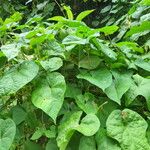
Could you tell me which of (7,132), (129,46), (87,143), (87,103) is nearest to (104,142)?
(87,143)

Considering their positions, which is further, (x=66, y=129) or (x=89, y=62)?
(x=89, y=62)

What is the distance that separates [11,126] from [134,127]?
0.34m

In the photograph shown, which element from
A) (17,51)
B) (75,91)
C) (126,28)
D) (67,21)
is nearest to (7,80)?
(17,51)

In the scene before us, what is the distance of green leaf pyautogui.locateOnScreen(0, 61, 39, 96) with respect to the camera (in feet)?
3.46

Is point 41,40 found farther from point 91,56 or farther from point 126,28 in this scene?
point 126,28

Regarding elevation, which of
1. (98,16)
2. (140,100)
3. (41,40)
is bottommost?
(98,16)

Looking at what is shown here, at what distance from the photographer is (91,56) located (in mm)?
1203

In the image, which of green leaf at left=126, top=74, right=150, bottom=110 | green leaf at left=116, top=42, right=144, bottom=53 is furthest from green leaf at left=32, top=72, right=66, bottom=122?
green leaf at left=116, top=42, right=144, bottom=53

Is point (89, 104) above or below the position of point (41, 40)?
below

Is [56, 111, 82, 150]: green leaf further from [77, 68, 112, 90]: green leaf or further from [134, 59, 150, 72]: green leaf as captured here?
[134, 59, 150, 72]: green leaf

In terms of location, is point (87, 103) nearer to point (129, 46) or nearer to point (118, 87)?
point (118, 87)

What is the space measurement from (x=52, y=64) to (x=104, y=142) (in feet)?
0.91

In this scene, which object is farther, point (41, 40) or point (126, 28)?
point (126, 28)

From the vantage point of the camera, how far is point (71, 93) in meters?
1.15
